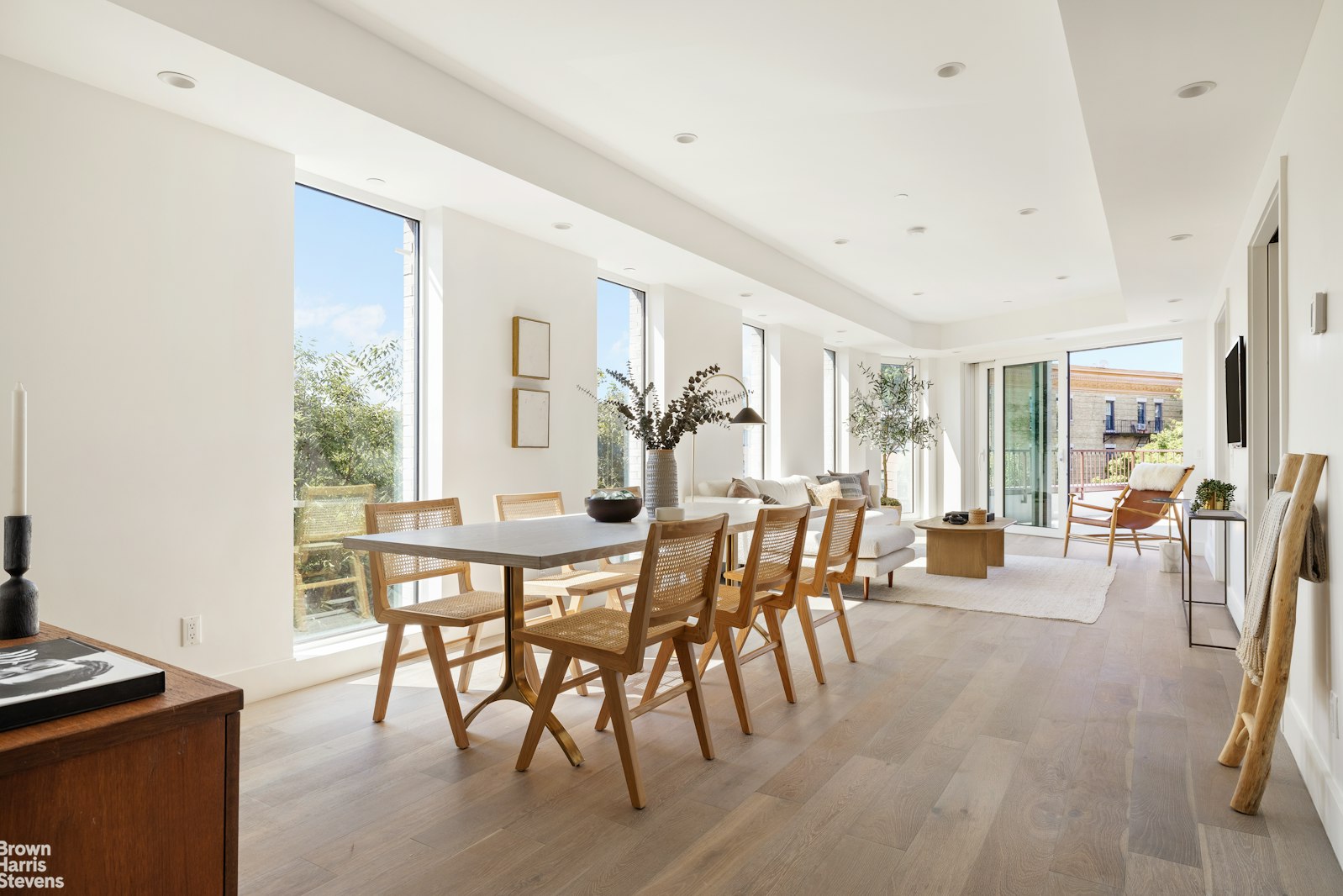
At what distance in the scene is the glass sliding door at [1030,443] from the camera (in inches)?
366

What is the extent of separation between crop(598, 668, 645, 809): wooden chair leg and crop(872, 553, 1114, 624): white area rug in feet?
11.2

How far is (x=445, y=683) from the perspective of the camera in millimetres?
2816

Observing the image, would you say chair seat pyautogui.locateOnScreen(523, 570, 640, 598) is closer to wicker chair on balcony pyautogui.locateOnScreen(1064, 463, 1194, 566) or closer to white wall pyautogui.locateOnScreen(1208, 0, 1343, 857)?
white wall pyautogui.locateOnScreen(1208, 0, 1343, 857)

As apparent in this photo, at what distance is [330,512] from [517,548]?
1894 millimetres

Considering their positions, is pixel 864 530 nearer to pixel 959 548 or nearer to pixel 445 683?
pixel 959 548

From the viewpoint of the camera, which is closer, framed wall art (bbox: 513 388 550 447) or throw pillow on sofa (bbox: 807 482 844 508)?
framed wall art (bbox: 513 388 550 447)

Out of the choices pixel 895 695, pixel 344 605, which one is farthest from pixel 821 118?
pixel 344 605

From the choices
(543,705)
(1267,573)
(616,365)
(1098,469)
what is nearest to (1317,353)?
(1267,573)

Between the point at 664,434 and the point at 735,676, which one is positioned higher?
the point at 664,434

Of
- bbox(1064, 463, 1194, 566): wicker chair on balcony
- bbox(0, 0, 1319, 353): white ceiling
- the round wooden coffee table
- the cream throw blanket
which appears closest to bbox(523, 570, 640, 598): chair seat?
bbox(0, 0, 1319, 353): white ceiling

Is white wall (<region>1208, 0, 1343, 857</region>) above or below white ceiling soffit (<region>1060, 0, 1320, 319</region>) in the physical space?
below

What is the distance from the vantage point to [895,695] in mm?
3352

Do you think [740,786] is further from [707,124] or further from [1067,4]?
[707,124]

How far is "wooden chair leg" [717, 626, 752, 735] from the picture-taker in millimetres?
2895
